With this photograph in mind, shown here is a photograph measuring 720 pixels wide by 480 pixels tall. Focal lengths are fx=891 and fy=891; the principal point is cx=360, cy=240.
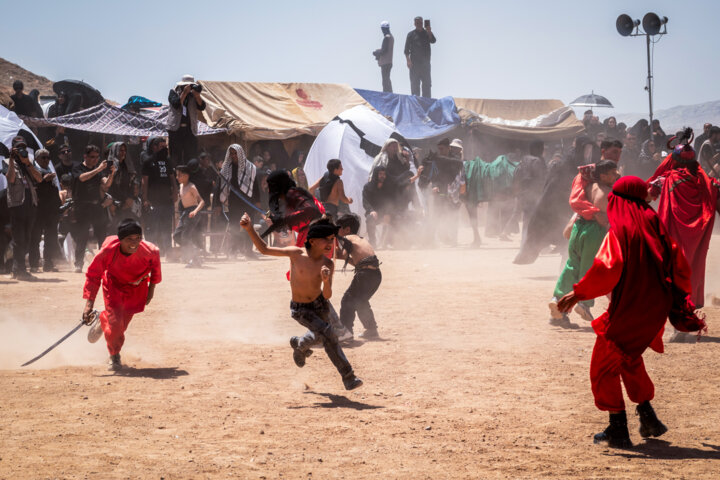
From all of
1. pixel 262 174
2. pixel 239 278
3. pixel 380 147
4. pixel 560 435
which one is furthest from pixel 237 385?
pixel 380 147

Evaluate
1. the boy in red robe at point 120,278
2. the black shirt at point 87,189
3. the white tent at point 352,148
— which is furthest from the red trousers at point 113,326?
the white tent at point 352,148

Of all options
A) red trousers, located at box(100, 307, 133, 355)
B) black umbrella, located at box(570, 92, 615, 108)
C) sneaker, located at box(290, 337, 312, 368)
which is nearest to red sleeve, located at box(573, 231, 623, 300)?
sneaker, located at box(290, 337, 312, 368)

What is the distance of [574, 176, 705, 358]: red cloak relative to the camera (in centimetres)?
518

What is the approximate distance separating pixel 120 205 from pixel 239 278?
3.41 meters

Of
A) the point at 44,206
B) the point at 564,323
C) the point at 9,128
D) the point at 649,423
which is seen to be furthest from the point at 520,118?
the point at 649,423

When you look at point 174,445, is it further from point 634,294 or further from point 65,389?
point 634,294

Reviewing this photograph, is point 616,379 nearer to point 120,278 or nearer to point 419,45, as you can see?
point 120,278

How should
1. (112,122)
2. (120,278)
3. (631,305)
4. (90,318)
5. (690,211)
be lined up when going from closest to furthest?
(631,305) < (90,318) < (120,278) < (690,211) < (112,122)

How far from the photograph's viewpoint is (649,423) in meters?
5.28

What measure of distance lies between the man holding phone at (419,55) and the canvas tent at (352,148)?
4.10 metres

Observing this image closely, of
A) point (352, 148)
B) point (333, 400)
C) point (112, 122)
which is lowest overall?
point (333, 400)

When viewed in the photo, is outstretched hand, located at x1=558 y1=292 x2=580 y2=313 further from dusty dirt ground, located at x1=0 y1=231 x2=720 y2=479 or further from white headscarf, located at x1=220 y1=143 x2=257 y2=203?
white headscarf, located at x1=220 y1=143 x2=257 y2=203

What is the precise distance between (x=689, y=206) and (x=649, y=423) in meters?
3.90

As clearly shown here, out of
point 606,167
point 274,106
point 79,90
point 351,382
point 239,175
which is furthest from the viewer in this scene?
point 274,106
